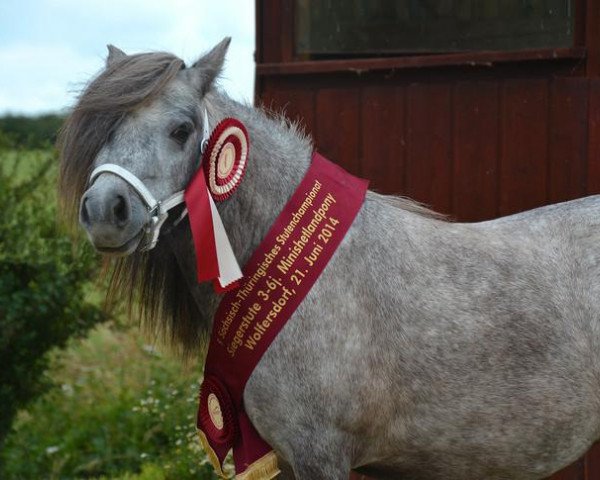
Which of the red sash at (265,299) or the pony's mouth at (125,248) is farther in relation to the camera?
the red sash at (265,299)

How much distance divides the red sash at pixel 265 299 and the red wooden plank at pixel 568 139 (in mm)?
1362

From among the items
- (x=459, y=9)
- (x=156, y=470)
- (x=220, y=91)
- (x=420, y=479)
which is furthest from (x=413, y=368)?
(x=156, y=470)

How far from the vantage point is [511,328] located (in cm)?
358

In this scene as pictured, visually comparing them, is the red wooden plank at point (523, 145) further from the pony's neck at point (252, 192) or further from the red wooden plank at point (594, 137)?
the pony's neck at point (252, 192)

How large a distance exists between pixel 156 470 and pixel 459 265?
297cm

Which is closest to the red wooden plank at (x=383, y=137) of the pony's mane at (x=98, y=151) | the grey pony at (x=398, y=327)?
the grey pony at (x=398, y=327)

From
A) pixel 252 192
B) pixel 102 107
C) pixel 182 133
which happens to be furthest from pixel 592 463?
pixel 102 107

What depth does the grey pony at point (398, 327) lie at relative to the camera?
11.1 ft

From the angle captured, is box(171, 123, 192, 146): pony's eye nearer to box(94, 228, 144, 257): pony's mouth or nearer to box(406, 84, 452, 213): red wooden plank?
box(94, 228, 144, 257): pony's mouth

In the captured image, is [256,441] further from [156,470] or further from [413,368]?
[156,470]

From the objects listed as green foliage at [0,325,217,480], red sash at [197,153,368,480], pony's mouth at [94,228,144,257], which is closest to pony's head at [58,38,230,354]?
pony's mouth at [94,228,144,257]

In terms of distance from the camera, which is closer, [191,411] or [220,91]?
[220,91]

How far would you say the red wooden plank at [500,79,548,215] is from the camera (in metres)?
4.64

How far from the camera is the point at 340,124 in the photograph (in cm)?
512
